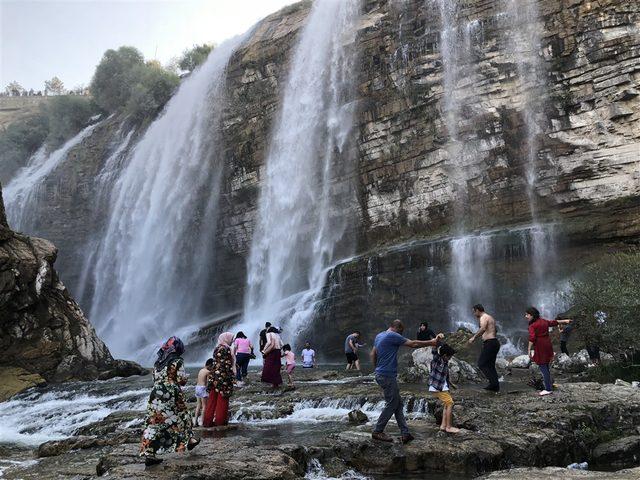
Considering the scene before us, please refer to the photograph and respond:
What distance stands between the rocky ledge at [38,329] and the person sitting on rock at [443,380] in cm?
1643

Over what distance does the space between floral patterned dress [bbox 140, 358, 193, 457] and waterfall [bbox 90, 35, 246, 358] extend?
93.8 ft

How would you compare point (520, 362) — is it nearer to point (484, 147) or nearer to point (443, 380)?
point (443, 380)

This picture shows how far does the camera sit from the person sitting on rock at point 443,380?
8133 mm

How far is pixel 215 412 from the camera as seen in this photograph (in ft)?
31.8

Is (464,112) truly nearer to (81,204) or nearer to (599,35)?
(599,35)

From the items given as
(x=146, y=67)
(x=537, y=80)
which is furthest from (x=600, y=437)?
(x=146, y=67)

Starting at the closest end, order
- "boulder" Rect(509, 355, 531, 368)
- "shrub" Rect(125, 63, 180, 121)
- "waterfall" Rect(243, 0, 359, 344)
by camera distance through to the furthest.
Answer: "boulder" Rect(509, 355, 531, 368) < "waterfall" Rect(243, 0, 359, 344) < "shrub" Rect(125, 63, 180, 121)

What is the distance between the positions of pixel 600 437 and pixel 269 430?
5369 millimetres

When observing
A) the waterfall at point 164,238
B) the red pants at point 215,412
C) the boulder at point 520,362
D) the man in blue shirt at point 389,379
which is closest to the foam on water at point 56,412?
the red pants at point 215,412

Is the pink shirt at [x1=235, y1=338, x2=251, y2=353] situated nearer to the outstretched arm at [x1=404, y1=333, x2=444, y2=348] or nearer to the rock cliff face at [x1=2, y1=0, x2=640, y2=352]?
the outstretched arm at [x1=404, y1=333, x2=444, y2=348]

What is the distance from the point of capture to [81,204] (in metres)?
45.3

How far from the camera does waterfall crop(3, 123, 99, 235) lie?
4547cm

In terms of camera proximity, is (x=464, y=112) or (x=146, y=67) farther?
Answer: (x=146, y=67)

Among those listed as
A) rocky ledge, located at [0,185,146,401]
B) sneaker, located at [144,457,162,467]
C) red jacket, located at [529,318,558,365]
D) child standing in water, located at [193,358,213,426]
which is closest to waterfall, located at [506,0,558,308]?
red jacket, located at [529,318,558,365]
